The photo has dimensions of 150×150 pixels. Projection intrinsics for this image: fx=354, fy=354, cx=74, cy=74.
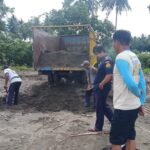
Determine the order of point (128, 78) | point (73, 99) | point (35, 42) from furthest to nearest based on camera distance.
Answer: point (35, 42) < point (73, 99) < point (128, 78)

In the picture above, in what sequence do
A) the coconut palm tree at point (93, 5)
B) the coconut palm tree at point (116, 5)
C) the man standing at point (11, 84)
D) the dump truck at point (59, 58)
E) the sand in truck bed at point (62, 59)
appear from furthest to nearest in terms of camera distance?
the coconut palm tree at point (116, 5) < the coconut palm tree at point (93, 5) < the sand in truck bed at point (62, 59) < the dump truck at point (59, 58) < the man standing at point (11, 84)

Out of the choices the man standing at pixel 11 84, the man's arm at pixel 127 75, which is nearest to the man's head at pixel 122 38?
the man's arm at pixel 127 75

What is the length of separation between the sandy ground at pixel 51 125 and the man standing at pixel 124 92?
1746 millimetres

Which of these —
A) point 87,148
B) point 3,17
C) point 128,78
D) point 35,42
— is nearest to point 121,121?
point 128,78

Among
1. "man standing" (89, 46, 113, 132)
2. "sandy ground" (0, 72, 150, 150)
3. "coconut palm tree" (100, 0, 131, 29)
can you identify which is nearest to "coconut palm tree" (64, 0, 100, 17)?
"coconut palm tree" (100, 0, 131, 29)

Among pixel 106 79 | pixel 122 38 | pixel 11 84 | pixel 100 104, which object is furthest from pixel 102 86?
pixel 11 84

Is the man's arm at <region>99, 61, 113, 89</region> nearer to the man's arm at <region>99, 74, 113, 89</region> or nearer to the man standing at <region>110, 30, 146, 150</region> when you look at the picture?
the man's arm at <region>99, 74, 113, 89</region>

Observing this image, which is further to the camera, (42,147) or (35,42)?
(35,42)

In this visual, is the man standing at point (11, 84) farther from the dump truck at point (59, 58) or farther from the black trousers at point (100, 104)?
the black trousers at point (100, 104)

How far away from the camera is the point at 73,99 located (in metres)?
11.7

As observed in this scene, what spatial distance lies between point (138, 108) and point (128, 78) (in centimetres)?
47

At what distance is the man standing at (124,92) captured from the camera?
423cm

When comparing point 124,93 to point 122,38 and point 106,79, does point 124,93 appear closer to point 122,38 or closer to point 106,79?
point 122,38

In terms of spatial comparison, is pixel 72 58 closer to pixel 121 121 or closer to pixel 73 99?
pixel 73 99
